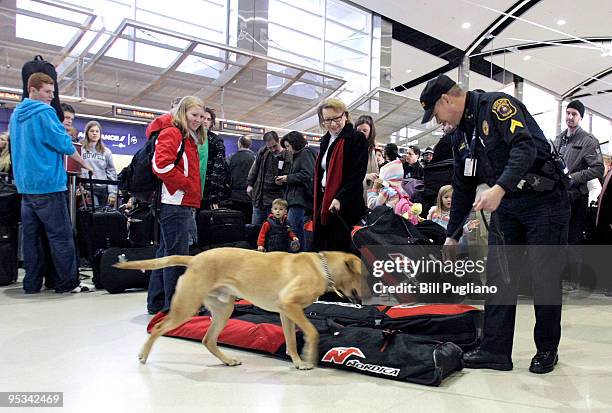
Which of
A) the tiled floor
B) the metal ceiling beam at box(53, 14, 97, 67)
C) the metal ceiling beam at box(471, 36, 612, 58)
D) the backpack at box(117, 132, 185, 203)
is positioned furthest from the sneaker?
the metal ceiling beam at box(471, 36, 612, 58)

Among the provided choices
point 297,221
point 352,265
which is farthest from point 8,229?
point 352,265

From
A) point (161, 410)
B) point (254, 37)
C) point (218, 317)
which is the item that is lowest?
point (161, 410)

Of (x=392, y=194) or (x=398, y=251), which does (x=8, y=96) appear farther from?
(x=398, y=251)

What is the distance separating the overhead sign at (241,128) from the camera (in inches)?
440

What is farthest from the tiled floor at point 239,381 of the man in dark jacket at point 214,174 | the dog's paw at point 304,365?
the man in dark jacket at point 214,174

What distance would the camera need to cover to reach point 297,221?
560 centimetres

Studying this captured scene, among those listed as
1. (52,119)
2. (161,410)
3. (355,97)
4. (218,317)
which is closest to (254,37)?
(355,97)

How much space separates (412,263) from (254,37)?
925 cm

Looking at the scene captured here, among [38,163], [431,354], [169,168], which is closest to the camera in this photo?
[431,354]

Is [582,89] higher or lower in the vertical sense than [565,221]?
higher

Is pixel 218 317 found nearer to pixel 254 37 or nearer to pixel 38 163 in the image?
pixel 38 163

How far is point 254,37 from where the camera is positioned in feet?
39.7

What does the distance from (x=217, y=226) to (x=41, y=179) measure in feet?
6.16

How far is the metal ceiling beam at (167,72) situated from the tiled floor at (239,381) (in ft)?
24.2
